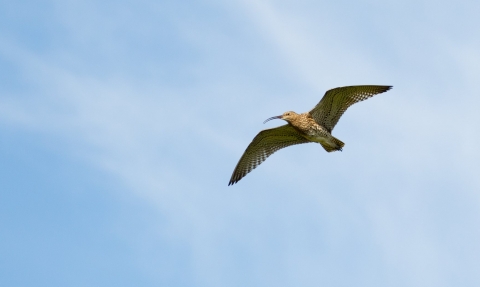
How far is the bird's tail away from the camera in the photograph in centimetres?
2083

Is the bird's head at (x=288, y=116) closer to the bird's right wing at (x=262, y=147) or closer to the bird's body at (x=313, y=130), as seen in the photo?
the bird's body at (x=313, y=130)

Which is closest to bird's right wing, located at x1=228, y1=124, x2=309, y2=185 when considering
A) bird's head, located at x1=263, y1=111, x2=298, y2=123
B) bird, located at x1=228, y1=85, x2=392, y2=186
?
bird, located at x1=228, y1=85, x2=392, y2=186

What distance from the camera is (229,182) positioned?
22.7m

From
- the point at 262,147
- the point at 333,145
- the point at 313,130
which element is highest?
the point at 262,147

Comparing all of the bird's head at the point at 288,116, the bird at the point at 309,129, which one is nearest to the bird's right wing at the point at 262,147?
the bird at the point at 309,129

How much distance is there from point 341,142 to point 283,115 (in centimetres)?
175

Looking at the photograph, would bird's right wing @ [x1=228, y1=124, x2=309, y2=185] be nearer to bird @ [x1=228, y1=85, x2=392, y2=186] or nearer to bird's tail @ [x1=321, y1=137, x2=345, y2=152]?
bird @ [x1=228, y1=85, x2=392, y2=186]

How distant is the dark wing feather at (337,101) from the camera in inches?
797

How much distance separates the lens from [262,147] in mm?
22672

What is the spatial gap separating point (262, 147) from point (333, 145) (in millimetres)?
2430

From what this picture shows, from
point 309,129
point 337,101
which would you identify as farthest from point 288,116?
point 337,101

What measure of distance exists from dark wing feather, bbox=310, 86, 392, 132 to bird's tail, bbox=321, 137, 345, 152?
416mm

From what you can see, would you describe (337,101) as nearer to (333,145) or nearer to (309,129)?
(309,129)

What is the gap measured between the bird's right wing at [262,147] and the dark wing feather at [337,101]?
3.76 feet
